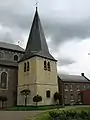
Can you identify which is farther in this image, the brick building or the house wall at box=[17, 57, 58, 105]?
the brick building

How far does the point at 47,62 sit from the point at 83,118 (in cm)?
1901

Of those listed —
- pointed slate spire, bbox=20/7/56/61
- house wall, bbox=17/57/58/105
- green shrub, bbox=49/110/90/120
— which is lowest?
green shrub, bbox=49/110/90/120

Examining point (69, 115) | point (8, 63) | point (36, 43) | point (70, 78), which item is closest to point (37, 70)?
point (36, 43)

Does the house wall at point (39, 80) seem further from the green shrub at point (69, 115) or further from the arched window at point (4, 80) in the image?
the green shrub at point (69, 115)

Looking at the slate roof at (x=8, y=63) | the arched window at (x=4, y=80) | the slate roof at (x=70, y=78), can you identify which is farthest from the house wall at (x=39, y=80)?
the slate roof at (x=70, y=78)

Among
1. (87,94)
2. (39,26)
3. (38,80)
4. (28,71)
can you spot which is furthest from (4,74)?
(87,94)

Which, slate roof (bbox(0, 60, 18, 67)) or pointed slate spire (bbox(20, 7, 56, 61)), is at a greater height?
pointed slate spire (bbox(20, 7, 56, 61))

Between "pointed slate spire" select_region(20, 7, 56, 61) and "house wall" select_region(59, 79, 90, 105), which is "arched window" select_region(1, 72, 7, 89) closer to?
"pointed slate spire" select_region(20, 7, 56, 61)

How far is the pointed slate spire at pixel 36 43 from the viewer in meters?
35.3

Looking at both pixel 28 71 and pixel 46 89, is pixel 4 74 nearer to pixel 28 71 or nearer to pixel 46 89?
pixel 28 71

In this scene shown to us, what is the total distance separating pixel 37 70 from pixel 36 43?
6.33 metres

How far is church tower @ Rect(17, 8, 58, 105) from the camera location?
3256 cm

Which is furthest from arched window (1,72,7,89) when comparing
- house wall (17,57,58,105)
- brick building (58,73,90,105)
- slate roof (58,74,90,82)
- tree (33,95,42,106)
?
slate roof (58,74,90,82)

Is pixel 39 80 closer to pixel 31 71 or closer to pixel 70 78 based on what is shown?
pixel 31 71
